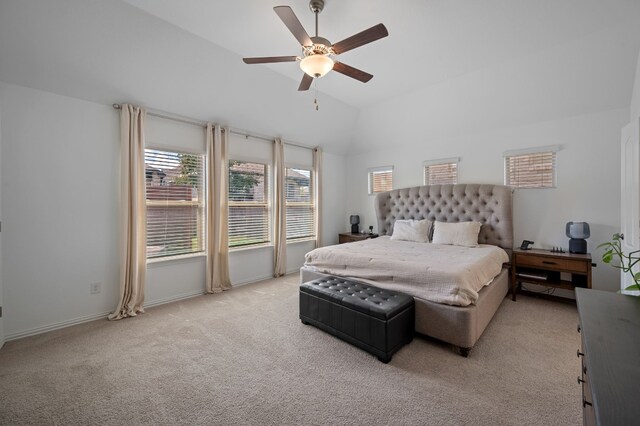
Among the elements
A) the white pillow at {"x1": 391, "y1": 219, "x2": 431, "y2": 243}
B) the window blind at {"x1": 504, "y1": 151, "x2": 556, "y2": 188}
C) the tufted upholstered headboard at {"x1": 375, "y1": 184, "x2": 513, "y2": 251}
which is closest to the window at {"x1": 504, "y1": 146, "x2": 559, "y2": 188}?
the window blind at {"x1": 504, "y1": 151, "x2": 556, "y2": 188}

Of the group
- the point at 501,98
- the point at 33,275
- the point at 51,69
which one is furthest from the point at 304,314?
the point at 501,98

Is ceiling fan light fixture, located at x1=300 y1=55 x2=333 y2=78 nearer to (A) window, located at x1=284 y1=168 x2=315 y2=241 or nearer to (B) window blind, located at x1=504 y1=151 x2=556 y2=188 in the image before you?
(A) window, located at x1=284 y1=168 x2=315 y2=241

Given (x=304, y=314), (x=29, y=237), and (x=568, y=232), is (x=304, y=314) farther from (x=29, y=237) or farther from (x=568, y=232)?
(x=568, y=232)

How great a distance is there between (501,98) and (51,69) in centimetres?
548

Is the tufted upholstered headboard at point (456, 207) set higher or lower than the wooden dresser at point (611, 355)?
higher

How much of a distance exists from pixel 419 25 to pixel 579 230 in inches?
129

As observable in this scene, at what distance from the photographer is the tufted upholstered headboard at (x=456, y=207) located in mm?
4137

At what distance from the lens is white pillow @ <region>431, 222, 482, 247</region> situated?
4.05 metres

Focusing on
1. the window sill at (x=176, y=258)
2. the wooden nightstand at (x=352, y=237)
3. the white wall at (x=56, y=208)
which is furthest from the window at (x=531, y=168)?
the white wall at (x=56, y=208)

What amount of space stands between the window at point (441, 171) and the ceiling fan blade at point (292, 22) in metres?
3.60

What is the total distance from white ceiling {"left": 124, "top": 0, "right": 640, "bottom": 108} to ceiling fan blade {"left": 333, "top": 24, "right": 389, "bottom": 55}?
0.54 m

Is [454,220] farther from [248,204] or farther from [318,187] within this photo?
[248,204]

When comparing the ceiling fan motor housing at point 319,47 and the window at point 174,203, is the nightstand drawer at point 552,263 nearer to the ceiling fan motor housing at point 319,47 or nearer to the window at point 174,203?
the ceiling fan motor housing at point 319,47

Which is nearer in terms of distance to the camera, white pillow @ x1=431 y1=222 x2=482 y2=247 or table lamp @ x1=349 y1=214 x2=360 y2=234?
white pillow @ x1=431 y1=222 x2=482 y2=247
